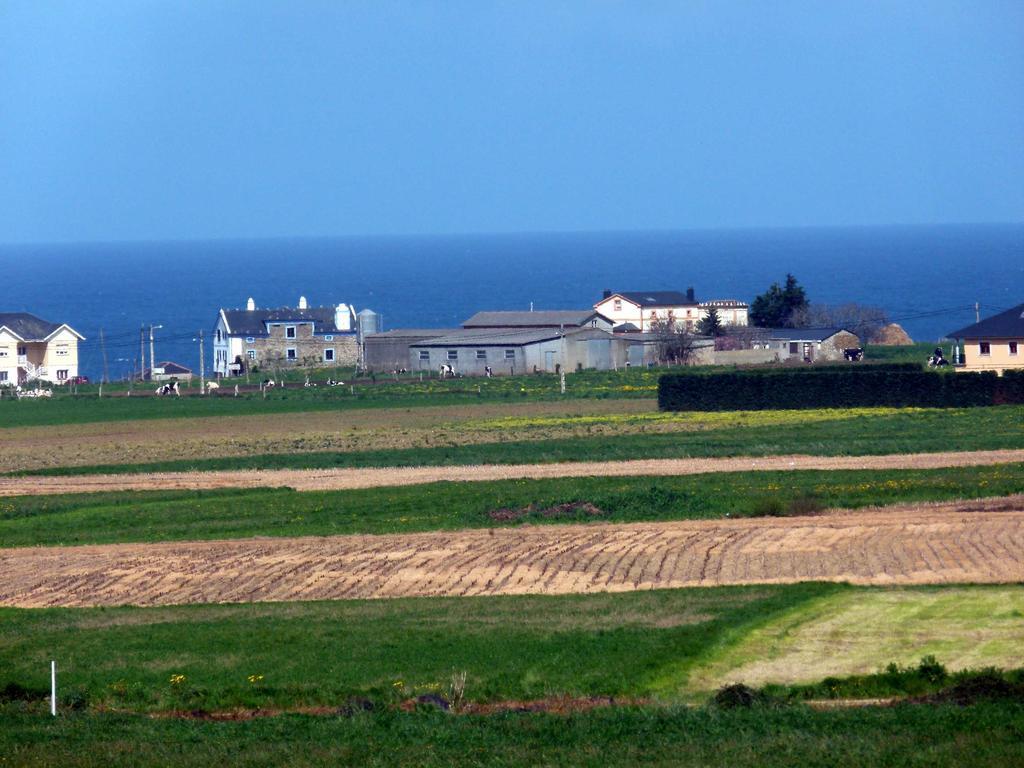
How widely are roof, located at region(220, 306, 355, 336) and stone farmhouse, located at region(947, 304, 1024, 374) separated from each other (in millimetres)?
43815

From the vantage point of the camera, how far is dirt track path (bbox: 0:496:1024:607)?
25781 millimetres

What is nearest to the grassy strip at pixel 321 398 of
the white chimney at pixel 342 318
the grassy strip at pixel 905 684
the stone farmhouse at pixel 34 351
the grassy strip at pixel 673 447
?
the stone farmhouse at pixel 34 351

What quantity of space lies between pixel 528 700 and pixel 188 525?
17495mm

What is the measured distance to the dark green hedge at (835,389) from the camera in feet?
195

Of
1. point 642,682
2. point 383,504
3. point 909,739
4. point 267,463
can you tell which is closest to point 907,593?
point 642,682

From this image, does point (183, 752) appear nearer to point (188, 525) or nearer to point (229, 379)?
point (188, 525)

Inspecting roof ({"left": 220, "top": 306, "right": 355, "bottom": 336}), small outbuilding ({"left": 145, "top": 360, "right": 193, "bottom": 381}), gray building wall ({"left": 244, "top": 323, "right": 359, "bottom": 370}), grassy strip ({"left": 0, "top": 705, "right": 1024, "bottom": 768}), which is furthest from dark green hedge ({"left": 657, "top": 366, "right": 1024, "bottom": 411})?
grassy strip ({"left": 0, "top": 705, "right": 1024, "bottom": 768})

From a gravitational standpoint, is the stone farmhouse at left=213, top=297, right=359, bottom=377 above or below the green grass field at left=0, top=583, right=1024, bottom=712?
above

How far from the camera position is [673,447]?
157 ft

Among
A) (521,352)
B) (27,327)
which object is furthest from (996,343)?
(27,327)

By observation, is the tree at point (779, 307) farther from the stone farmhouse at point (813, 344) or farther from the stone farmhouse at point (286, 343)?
the stone farmhouse at point (286, 343)

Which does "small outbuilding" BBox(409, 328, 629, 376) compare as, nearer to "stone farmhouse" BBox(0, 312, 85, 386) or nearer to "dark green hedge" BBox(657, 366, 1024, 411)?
"stone farmhouse" BBox(0, 312, 85, 386)

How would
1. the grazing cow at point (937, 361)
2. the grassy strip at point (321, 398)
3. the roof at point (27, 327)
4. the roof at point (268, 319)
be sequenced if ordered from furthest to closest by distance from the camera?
the roof at point (268, 319)
the roof at point (27, 327)
the grazing cow at point (937, 361)
the grassy strip at point (321, 398)

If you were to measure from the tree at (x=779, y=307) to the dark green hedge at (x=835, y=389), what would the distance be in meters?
45.6
